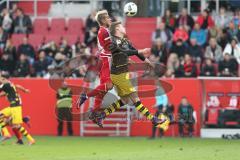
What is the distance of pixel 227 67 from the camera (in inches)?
1158

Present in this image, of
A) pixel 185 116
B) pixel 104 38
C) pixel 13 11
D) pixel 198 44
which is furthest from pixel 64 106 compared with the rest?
pixel 104 38

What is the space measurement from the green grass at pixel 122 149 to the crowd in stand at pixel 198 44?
338 cm

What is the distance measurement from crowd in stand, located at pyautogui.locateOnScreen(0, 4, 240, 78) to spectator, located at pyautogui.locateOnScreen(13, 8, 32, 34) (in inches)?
4.8

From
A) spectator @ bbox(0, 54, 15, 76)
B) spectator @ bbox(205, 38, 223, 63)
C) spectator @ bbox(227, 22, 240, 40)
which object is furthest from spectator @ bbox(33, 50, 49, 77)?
spectator @ bbox(227, 22, 240, 40)

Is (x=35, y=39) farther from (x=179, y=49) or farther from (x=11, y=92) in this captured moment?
(x=11, y=92)

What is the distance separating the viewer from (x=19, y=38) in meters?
33.2

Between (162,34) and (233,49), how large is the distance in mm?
3043

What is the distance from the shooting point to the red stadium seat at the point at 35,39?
33.0 m

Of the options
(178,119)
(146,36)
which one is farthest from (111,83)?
(146,36)

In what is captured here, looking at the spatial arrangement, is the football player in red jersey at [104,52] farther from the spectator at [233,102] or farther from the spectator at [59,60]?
the spectator at [59,60]

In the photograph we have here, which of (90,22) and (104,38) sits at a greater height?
(104,38)

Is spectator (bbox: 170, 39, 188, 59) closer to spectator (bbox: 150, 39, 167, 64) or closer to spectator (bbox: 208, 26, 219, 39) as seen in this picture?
spectator (bbox: 150, 39, 167, 64)

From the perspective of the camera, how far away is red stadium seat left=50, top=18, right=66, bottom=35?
1330 inches

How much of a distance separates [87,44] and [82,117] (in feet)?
11.3
